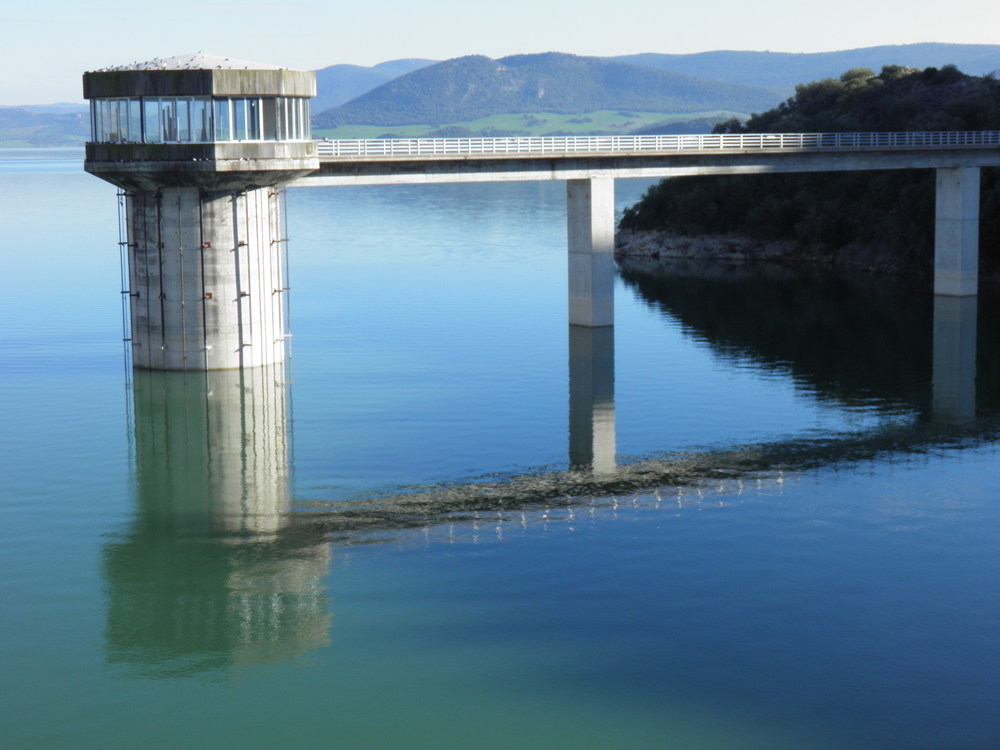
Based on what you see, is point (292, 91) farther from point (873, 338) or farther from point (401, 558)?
point (873, 338)

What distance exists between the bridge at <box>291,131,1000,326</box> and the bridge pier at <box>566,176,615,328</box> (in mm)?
51

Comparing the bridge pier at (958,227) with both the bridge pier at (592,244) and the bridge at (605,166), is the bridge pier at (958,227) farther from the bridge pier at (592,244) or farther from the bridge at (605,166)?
the bridge pier at (592,244)

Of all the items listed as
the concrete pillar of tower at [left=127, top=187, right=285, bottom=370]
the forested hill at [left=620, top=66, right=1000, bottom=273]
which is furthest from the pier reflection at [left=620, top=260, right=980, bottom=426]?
the concrete pillar of tower at [left=127, top=187, right=285, bottom=370]

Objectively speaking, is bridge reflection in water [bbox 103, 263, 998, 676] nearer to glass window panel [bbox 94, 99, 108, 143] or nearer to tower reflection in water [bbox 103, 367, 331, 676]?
tower reflection in water [bbox 103, 367, 331, 676]

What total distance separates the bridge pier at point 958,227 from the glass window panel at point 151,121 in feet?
156

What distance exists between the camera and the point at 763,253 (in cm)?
10425

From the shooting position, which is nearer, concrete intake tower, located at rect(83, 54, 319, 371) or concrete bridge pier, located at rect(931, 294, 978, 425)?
concrete bridge pier, located at rect(931, 294, 978, 425)

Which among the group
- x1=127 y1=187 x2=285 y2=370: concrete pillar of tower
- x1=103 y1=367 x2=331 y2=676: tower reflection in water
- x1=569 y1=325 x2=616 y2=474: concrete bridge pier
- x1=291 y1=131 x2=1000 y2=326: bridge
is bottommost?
x1=103 y1=367 x2=331 y2=676: tower reflection in water

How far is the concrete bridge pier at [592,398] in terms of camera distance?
4182cm

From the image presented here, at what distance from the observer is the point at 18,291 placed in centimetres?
8006

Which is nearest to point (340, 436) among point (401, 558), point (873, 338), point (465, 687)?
point (401, 558)

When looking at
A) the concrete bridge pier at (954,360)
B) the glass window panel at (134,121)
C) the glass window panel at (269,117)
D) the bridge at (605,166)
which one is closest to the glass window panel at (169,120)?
the glass window panel at (134,121)

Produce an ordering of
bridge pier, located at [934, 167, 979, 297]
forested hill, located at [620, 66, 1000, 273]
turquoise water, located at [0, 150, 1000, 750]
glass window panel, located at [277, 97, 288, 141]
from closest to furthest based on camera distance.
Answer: turquoise water, located at [0, 150, 1000, 750]
glass window panel, located at [277, 97, 288, 141]
bridge pier, located at [934, 167, 979, 297]
forested hill, located at [620, 66, 1000, 273]

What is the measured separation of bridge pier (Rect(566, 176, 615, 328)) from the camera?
63906 millimetres
